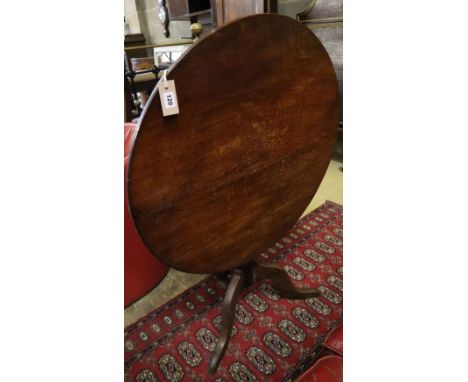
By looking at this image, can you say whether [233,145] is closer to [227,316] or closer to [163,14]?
[227,316]

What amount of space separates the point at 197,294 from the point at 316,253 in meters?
0.77

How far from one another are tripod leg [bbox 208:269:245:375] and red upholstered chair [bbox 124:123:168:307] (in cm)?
46

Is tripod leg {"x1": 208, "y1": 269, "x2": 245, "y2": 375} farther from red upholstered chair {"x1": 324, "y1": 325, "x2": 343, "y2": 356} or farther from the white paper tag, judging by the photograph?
the white paper tag

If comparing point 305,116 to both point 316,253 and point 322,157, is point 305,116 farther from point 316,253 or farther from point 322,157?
point 316,253

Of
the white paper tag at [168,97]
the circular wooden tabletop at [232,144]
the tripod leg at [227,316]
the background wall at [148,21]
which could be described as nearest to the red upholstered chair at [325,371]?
the tripod leg at [227,316]

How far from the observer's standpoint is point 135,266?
151 cm

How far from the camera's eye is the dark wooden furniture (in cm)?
82

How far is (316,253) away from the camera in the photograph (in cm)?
189

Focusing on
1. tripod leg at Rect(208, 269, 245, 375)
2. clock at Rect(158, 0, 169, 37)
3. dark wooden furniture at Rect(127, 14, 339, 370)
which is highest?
clock at Rect(158, 0, 169, 37)

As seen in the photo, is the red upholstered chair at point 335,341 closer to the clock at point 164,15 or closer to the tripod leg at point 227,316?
the tripod leg at point 227,316

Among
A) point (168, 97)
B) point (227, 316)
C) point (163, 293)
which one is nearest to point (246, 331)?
point (227, 316)

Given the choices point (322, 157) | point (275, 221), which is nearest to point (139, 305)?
point (275, 221)

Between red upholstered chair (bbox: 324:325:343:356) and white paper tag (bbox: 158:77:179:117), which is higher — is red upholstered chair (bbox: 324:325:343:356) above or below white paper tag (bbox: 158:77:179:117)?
below

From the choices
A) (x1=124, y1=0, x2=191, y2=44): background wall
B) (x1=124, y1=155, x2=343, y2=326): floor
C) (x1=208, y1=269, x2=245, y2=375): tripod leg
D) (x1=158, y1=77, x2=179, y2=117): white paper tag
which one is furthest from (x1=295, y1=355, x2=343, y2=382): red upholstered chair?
(x1=124, y1=0, x2=191, y2=44): background wall
